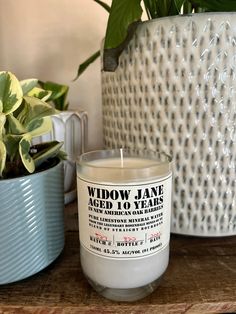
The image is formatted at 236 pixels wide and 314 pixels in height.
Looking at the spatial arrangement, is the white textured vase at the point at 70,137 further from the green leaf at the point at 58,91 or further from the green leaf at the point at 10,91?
the green leaf at the point at 10,91

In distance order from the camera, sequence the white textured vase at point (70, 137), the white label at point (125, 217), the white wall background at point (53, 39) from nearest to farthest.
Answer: the white label at point (125, 217), the white textured vase at point (70, 137), the white wall background at point (53, 39)

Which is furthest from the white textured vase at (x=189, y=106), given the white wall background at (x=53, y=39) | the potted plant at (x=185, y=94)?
the white wall background at (x=53, y=39)

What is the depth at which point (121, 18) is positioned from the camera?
10.8 inches

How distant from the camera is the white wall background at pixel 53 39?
1.64 feet

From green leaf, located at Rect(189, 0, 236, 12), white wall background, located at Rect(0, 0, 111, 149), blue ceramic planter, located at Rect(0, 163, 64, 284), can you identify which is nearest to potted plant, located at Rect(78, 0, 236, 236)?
green leaf, located at Rect(189, 0, 236, 12)

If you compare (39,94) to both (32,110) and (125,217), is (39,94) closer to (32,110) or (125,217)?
(32,110)

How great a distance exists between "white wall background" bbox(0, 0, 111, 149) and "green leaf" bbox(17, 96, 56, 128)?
275mm

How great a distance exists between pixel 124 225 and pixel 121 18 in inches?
7.0

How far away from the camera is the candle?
0.22 meters

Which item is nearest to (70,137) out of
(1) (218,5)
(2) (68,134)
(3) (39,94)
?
(2) (68,134)

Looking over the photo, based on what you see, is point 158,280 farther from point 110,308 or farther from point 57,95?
point 57,95

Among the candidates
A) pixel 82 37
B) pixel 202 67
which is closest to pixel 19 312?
pixel 202 67

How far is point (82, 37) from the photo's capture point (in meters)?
0.51

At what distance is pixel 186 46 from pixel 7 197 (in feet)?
0.64
